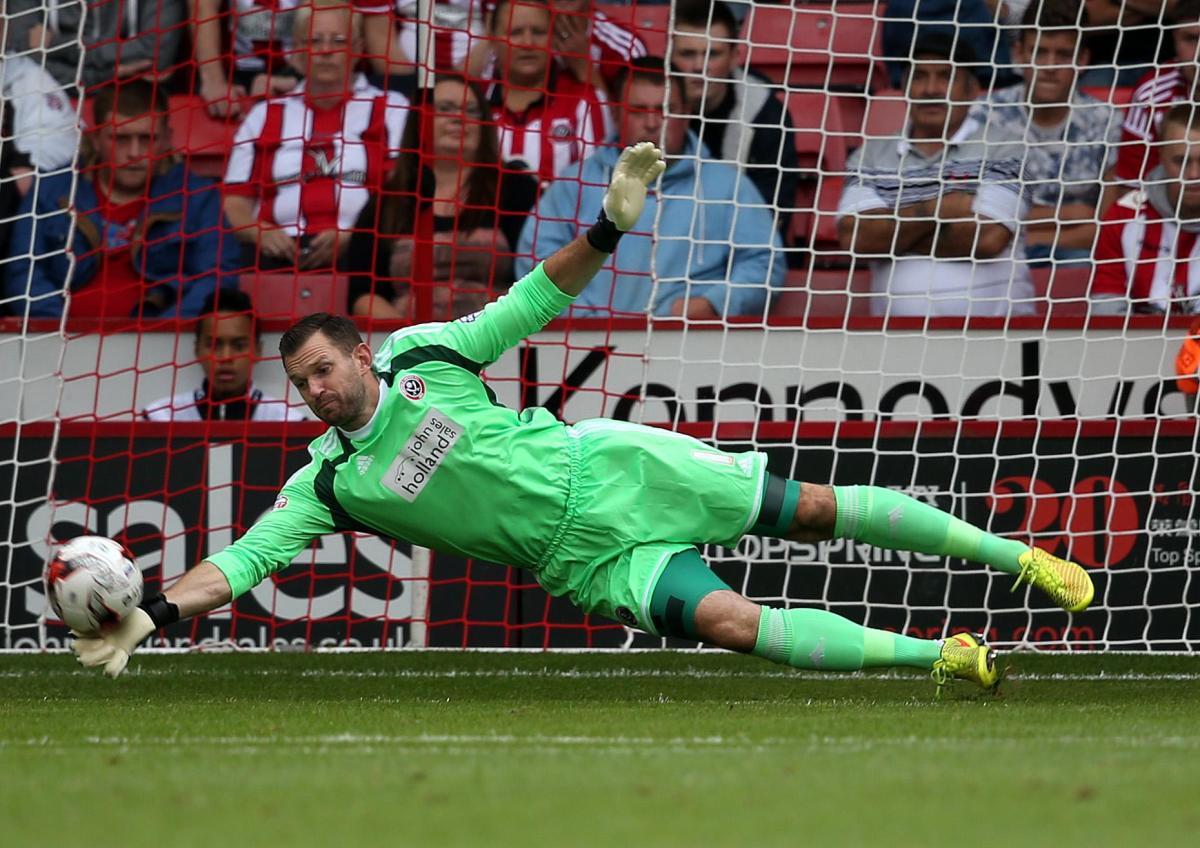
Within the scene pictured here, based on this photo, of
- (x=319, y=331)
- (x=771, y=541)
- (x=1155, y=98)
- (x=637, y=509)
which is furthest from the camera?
(x=1155, y=98)

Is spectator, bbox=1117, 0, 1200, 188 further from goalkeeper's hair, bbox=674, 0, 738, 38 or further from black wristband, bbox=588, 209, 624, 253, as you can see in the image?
black wristband, bbox=588, 209, 624, 253

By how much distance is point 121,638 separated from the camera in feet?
17.6

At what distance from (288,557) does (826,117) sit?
4.77 meters

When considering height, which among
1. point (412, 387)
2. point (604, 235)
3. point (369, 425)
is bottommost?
point (369, 425)

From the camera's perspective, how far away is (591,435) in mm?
5707

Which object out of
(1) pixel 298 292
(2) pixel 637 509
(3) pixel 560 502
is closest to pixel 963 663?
(2) pixel 637 509

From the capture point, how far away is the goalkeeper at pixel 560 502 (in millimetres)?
5391

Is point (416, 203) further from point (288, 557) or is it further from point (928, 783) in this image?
point (928, 783)

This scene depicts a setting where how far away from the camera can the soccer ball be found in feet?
17.2

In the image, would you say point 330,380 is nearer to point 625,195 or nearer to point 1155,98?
point 625,195

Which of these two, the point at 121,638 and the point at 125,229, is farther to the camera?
the point at 125,229

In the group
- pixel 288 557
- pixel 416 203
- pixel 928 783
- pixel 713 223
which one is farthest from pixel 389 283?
pixel 928 783

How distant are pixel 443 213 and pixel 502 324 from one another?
296 cm

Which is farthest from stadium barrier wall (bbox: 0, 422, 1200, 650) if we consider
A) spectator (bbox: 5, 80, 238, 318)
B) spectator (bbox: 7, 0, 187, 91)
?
spectator (bbox: 7, 0, 187, 91)
